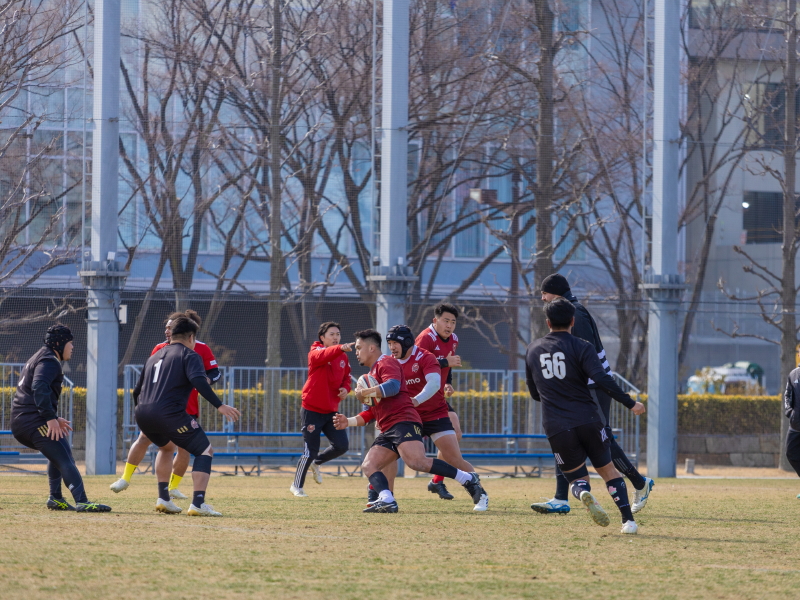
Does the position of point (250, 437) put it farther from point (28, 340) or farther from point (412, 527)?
point (412, 527)

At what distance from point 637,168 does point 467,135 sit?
3451 mm

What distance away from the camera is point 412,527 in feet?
29.3

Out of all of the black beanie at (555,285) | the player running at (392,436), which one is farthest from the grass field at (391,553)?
the black beanie at (555,285)

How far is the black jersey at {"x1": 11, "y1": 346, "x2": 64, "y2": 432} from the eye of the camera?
9547 millimetres

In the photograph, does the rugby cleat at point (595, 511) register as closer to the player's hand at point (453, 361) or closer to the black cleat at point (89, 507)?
the player's hand at point (453, 361)

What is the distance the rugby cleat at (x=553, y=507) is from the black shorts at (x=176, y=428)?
2.90m

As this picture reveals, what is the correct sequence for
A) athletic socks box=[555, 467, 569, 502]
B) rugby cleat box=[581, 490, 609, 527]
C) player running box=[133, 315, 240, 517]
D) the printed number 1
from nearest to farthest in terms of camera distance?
rugby cleat box=[581, 490, 609, 527], player running box=[133, 315, 240, 517], the printed number 1, athletic socks box=[555, 467, 569, 502]

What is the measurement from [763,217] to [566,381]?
16.4m

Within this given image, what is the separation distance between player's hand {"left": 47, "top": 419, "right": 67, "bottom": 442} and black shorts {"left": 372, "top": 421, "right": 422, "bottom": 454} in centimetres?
267

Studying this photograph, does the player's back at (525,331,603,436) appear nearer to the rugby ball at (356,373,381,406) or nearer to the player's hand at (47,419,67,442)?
the rugby ball at (356,373,381,406)

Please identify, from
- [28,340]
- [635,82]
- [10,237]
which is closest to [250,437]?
[28,340]

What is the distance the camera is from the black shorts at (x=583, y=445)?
8.31 metres

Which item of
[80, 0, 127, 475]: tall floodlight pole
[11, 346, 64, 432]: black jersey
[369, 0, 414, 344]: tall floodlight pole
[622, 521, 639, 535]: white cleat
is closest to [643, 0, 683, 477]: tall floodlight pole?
[369, 0, 414, 344]: tall floodlight pole

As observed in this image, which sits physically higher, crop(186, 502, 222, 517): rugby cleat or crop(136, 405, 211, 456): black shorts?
crop(136, 405, 211, 456): black shorts
